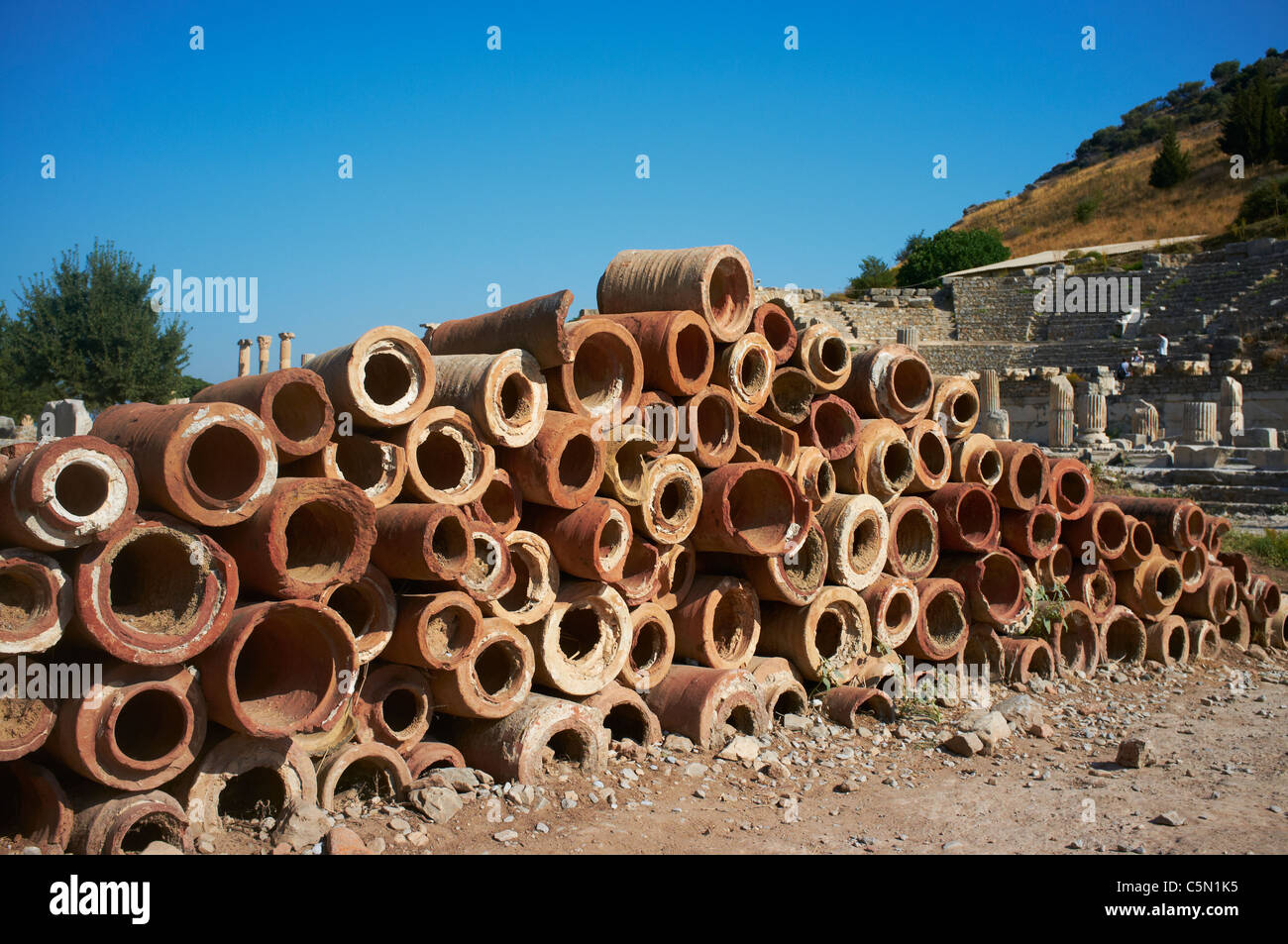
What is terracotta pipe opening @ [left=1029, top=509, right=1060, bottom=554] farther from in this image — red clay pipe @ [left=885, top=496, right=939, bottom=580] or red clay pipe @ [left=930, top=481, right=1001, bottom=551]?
red clay pipe @ [left=885, top=496, right=939, bottom=580]

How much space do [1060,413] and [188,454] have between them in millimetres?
21029

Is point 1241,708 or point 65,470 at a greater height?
point 65,470

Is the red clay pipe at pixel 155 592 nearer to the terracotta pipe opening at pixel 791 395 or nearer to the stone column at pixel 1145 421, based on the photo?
the terracotta pipe opening at pixel 791 395

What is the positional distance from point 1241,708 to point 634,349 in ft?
15.6

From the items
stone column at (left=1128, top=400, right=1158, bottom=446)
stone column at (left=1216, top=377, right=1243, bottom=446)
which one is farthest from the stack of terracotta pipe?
stone column at (left=1216, top=377, right=1243, bottom=446)

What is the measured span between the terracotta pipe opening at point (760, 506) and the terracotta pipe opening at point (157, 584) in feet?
8.97

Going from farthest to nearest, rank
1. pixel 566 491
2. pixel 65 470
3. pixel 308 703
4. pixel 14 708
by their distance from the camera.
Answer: pixel 566 491
pixel 308 703
pixel 65 470
pixel 14 708

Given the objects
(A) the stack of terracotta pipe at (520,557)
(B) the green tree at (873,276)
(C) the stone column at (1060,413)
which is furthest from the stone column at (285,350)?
(B) the green tree at (873,276)

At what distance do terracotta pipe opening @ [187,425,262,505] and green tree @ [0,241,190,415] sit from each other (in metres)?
19.9

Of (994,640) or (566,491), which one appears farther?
(994,640)

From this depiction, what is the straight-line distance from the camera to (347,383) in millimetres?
4047

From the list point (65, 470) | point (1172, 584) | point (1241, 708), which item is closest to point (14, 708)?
point (65, 470)

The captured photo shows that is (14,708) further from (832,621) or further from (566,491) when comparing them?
(832,621)

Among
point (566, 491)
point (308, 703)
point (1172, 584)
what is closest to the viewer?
point (308, 703)
